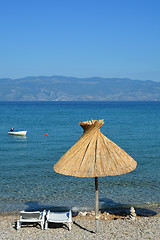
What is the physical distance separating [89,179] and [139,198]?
4.09 metres

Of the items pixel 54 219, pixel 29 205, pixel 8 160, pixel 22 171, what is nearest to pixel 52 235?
pixel 54 219

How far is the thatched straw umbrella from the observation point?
968cm

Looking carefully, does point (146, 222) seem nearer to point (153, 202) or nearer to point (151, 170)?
point (153, 202)

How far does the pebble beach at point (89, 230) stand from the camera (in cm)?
1016

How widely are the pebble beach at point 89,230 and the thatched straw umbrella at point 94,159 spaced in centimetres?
214

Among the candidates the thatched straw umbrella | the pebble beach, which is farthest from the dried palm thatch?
the pebble beach

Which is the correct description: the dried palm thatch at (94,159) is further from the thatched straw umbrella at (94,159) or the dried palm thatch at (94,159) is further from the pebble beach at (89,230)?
the pebble beach at (89,230)

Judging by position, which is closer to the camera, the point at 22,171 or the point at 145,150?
the point at 22,171

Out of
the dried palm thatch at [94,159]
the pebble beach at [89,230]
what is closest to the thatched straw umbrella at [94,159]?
the dried palm thatch at [94,159]

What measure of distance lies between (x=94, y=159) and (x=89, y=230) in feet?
9.03

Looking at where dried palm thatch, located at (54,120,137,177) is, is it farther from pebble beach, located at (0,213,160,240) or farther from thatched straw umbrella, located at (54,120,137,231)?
pebble beach, located at (0,213,160,240)

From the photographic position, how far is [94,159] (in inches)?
385

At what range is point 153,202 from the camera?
14.7m

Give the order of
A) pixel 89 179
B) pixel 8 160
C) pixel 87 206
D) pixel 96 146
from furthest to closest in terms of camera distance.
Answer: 1. pixel 8 160
2. pixel 89 179
3. pixel 87 206
4. pixel 96 146
